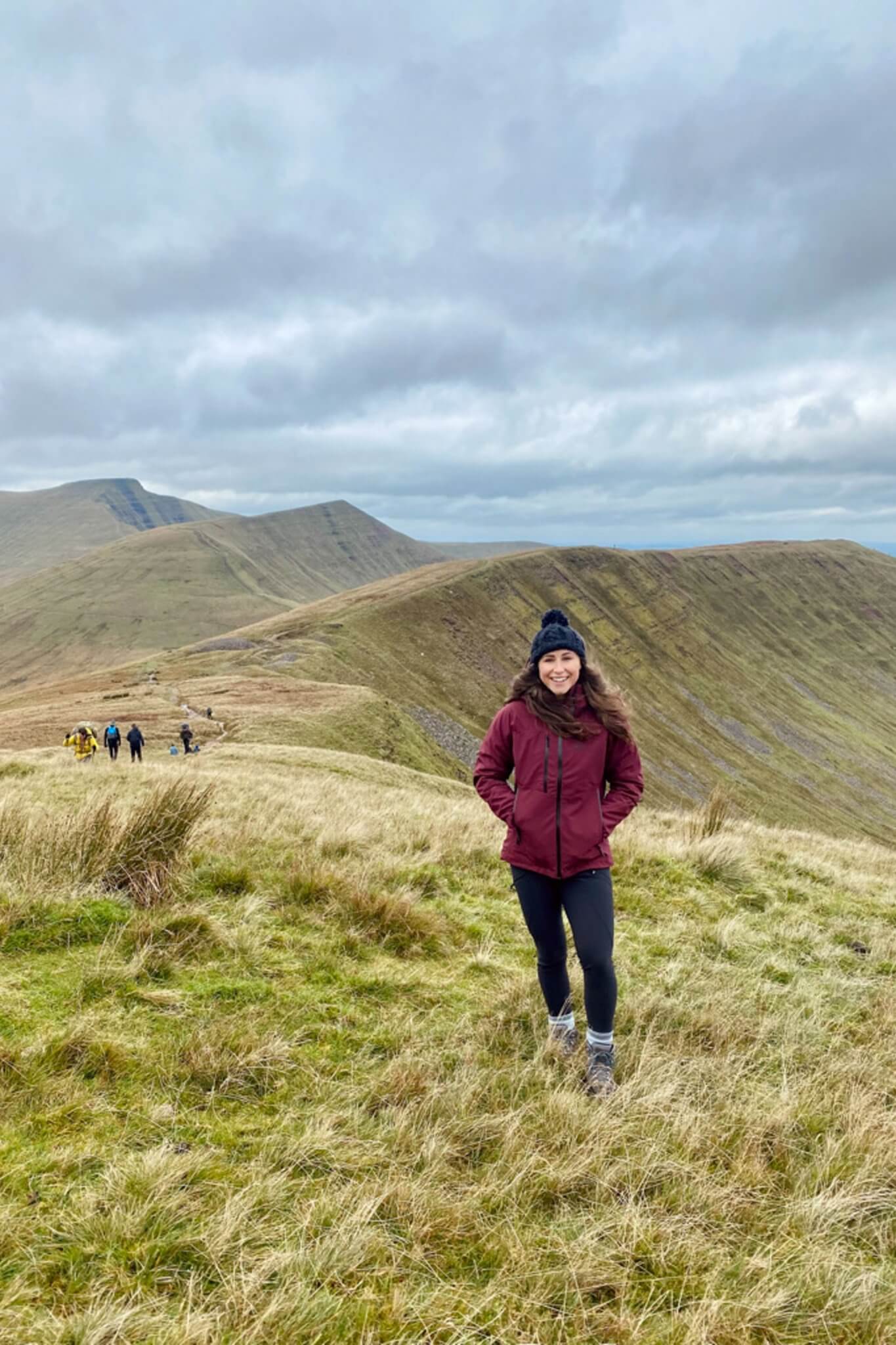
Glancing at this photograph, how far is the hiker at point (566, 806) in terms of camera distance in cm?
424

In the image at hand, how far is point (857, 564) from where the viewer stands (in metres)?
194

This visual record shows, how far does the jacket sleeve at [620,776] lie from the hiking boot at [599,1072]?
1.39 metres

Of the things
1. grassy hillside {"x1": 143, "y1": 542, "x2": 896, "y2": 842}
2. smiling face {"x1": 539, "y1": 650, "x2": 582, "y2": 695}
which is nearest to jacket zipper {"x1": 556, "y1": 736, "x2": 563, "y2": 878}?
smiling face {"x1": 539, "y1": 650, "x2": 582, "y2": 695}

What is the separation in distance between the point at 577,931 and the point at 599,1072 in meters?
0.83

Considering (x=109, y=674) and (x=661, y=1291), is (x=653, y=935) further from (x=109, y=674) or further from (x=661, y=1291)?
(x=109, y=674)

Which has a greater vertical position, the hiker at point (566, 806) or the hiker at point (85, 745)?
the hiker at point (566, 806)

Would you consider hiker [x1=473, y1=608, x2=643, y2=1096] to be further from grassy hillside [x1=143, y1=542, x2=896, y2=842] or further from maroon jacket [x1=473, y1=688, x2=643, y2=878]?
grassy hillside [x1=143, y1=542, x2=896, y2=842]

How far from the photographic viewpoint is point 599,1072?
411 cm

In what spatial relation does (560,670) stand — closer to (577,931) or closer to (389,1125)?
(577,931)

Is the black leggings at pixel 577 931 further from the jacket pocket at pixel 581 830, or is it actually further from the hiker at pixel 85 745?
the hiker at pixel 85 745

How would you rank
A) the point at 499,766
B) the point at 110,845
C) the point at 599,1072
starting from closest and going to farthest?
the point at 599,1072
the point at 499,766
the point at 110,845

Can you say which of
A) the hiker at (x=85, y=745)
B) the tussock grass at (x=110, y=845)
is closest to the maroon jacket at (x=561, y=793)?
the tussock grass at (x=110, y=845)

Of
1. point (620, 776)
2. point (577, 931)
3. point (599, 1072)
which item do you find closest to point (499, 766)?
point (620, 776)

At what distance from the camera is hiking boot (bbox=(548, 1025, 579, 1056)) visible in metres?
4.35
